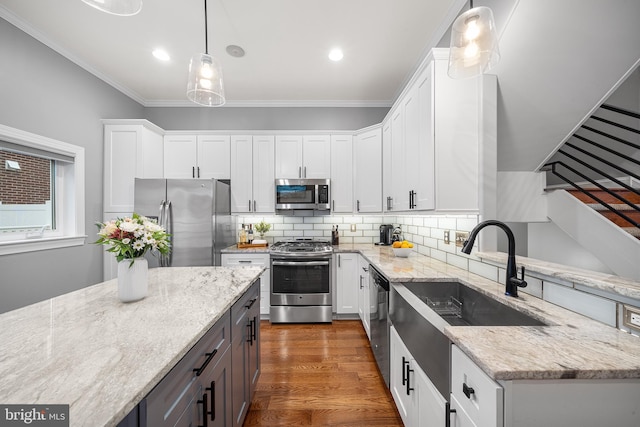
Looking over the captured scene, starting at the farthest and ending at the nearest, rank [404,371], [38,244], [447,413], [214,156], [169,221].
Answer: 1. [214,156]
2. [169,221]
3. [38,244]
4. [404,371]
5. [447,413]

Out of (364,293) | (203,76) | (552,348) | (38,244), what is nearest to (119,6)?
(203,76)

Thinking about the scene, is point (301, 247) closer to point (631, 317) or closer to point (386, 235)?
point (386, 235)

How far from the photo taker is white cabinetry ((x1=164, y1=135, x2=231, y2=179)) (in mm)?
3477

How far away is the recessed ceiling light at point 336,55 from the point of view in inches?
100

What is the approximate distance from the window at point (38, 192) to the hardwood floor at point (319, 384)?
248 cm

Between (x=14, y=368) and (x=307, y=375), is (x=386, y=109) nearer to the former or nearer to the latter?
(x=307, y=375)

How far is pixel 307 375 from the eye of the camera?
2.15 metres

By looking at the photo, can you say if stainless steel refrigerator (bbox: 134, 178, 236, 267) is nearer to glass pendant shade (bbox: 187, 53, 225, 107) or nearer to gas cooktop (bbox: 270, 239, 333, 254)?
gas cooktop (bbox: 270, 239, 333, 254)

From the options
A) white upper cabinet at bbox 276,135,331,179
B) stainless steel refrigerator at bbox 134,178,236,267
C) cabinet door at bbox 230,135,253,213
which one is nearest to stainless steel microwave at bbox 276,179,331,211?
white upper cabinet at bbox 276,135,331,179

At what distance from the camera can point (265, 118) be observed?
149 inches

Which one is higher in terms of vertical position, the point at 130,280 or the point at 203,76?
the point at 203,76

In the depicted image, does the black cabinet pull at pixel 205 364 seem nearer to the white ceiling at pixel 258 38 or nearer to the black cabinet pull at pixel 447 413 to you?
the black cabinet pull at pixel 447 413

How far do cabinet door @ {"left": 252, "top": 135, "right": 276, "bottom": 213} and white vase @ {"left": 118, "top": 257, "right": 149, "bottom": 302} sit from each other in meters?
→ 2.29

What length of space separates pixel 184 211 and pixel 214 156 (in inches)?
38.8
